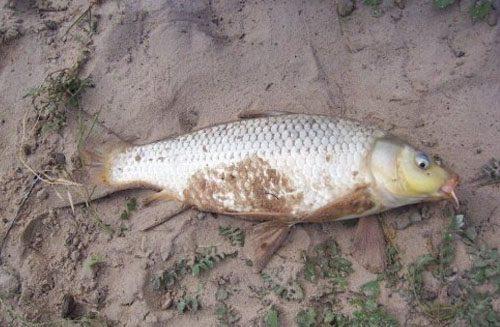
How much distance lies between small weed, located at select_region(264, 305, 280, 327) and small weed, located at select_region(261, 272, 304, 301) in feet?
0.36

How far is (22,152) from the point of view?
330 cm

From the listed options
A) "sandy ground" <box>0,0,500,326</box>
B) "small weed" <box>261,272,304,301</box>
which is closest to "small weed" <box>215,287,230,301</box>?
"sandy ground" <box>0,0,500,326</box>

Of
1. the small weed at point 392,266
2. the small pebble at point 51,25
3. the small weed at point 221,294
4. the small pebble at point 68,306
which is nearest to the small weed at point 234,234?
the small weed at point 221,294

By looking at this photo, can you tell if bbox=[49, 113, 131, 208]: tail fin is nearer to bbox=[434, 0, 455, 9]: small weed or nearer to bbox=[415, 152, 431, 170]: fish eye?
bbox=[415, 152, 431, 170]: fish eye

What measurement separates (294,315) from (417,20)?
2.39 metres

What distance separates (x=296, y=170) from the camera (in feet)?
8.78

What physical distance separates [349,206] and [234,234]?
0.80 meters

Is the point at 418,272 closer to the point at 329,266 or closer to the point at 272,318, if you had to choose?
the point at 329,266

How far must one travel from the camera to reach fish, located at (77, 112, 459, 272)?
8.57 feet

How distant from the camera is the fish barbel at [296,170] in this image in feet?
8.57

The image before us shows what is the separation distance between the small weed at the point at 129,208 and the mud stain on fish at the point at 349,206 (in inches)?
49.0

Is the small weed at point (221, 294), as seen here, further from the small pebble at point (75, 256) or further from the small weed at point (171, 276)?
the small pebble at point (75, 256)

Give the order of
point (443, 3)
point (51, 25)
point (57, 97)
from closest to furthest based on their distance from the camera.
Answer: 1. point (443, 3)
2. point (57, 97)
3. point (51, 25)

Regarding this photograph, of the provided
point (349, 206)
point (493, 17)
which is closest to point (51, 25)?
point (349, 206)
